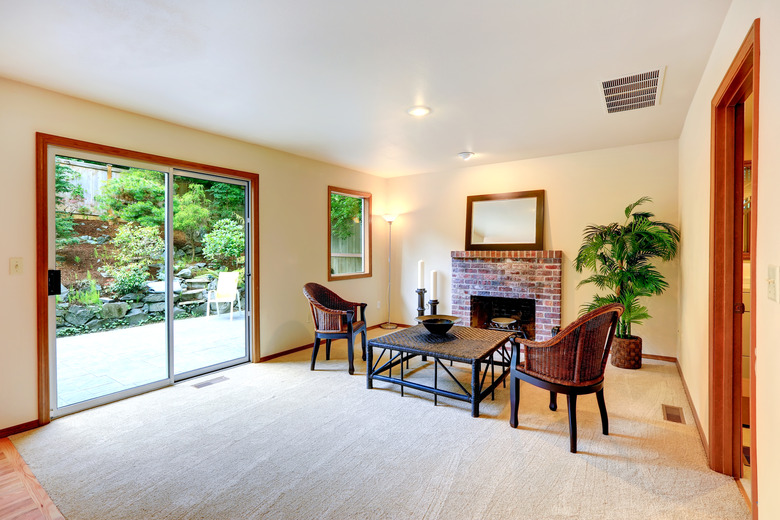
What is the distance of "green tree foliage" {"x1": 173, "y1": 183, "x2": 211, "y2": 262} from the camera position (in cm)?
362

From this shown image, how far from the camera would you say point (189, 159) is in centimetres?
363

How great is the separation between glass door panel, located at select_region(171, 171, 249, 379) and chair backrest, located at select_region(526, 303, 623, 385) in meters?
3.13

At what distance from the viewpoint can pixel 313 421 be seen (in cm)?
276

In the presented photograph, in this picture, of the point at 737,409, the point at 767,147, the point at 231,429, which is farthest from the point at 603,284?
the point at 231,429

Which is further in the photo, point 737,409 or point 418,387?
point 418,387

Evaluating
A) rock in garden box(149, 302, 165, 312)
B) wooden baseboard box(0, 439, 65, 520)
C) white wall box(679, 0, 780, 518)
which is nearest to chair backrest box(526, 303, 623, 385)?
white wall box(679, 0, 780, 518)

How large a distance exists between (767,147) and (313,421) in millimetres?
2809

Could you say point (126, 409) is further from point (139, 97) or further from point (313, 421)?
point (139, 97)

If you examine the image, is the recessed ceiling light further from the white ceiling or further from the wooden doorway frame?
the wooden doorway frame

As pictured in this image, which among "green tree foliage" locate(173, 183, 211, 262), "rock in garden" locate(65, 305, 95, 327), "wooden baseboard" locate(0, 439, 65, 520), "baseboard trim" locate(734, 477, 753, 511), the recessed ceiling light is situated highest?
the recessed ceiling light

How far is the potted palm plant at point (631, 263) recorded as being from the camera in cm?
383

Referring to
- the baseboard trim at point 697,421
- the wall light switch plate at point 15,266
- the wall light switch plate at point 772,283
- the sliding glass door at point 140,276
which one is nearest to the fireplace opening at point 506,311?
the baseboard trim at point 697,421

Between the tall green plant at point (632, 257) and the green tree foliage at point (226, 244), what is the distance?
3.74 metres

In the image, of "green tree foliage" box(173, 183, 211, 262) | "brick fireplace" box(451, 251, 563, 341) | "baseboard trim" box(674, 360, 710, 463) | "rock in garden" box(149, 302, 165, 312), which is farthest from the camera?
"brick fireplace" box(451, 251, 563, 341)
